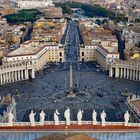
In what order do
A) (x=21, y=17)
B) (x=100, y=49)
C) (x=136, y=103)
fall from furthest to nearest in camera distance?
(x=21, y=17), (x=100, y=49), (x=136, y=103)

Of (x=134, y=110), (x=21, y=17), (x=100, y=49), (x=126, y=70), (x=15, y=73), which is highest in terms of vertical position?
(x=134, y=110)

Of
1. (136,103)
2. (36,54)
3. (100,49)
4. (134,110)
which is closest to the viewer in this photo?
(134,110)

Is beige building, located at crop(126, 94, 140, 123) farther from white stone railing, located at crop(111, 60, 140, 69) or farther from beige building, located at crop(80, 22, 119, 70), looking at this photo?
beige building, located at crop(80, 22, 119, 70)

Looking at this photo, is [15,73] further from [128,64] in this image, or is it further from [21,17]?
[21,17]

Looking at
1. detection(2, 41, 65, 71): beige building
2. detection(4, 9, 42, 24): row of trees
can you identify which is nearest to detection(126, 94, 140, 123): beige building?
detection(2, 41, 65, 71): beige building

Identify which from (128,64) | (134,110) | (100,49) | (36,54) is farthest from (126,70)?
(134,110)
